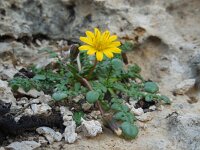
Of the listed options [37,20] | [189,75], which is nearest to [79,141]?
[189,75]

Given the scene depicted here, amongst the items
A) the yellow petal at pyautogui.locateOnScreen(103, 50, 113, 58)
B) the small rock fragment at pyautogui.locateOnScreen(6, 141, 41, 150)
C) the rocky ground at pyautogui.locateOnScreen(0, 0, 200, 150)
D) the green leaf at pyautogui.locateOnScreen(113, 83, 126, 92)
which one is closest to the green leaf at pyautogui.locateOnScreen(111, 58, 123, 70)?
the green leaf at pyautogui.locateOnScreen(113, 83, 126, 92)

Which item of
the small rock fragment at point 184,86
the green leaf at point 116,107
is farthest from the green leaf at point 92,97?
the small rock fragment at point 184,86

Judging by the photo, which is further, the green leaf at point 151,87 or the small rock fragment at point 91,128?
the green leaf at point 151,87

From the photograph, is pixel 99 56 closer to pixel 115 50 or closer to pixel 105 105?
pixel 115 50

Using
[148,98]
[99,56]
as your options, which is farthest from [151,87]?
[99,56]

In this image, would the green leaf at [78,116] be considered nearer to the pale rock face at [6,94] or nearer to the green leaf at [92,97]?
the green leaf at [92,97]

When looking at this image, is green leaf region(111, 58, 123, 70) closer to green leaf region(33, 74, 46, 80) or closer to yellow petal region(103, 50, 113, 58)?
yellow petal region(103, 50, 113, 58)

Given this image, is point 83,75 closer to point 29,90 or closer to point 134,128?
point 29,90
